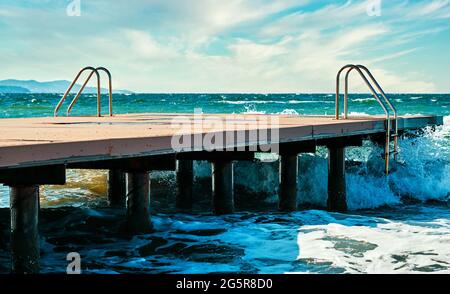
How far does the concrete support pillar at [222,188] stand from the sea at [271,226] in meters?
0.18

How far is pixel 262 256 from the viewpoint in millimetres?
7480

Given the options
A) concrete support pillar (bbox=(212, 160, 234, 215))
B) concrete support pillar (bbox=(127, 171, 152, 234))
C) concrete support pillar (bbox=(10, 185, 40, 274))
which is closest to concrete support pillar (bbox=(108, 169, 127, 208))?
concrete support pillar (bbox=(212, 160, 234, 215))

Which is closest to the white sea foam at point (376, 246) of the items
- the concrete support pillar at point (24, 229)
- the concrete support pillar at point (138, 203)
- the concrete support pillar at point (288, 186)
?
the concrete support pillar at point (288, 186)

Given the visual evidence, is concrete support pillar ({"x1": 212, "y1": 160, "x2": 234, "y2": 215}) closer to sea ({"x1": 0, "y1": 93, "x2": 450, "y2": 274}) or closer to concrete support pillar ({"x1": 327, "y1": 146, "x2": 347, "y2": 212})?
sea ({"x1": 0, "y1": 93, "x2": 450, "y2": 274})

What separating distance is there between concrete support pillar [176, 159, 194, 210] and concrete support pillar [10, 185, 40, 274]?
18.8 ft

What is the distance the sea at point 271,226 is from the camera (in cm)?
718

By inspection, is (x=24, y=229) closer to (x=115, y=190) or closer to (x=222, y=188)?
(x=222, y=188)

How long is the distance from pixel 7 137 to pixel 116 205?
5.83 meters

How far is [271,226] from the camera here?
30.8ft

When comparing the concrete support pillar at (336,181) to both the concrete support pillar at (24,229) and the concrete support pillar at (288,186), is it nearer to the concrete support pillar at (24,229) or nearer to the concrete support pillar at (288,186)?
the concrete support pillar at (288,186)

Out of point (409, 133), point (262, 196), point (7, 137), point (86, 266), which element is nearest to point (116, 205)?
point (262, 196)

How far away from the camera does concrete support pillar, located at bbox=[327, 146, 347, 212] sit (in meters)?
11.1

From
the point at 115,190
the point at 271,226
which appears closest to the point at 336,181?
the point at 271,226
